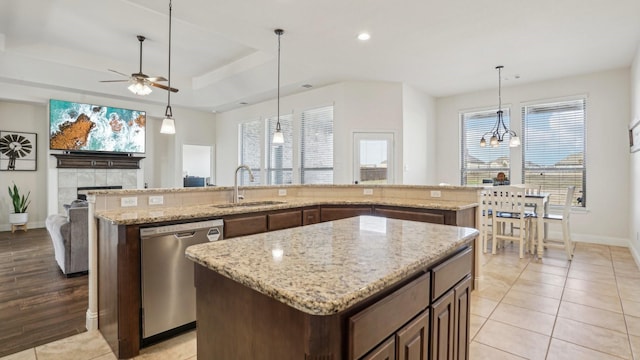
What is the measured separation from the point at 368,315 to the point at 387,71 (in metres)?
4.89

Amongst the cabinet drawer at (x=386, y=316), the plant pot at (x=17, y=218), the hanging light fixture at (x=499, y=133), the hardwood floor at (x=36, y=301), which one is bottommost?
the hardwood floor at (x=36, y=301)

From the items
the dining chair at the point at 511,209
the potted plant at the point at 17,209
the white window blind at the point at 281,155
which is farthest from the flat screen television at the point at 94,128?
the dining chair at the point at 511,209

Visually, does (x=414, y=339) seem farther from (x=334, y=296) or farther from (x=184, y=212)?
(x=184, y=212)

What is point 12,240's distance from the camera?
5.26m

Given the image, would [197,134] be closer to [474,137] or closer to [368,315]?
[474,137]

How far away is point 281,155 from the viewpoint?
691 cm

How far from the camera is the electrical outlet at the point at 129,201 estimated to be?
96.1 inches

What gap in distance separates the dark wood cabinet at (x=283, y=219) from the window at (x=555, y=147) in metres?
4.92

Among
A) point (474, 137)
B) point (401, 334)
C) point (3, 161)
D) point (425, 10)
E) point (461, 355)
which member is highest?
point (425, 10)

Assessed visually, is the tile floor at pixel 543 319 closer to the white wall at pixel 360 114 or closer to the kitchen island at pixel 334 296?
the kitchen island at pixel 334 296

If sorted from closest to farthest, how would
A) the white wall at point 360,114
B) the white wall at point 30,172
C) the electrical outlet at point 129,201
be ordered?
the electrical outlet at point 129,201, the white wall at point 360,114, the white wall at point 30,172

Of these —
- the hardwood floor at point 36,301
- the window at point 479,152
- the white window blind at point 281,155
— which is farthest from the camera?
the white window blind at point 281,155

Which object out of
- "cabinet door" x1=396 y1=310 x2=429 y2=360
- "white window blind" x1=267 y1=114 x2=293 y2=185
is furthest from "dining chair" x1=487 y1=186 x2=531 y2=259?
"white window blind" x1=267 y1=114 x2=293 y2=185

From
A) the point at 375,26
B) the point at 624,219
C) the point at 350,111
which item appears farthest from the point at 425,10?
the point at 624,219
